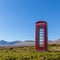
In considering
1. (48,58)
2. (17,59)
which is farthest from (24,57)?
(48,58)

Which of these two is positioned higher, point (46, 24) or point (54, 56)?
point (46, 24)

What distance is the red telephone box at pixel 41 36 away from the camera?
1755 centimetres

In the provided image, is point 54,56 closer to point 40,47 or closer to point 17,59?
point 17,59

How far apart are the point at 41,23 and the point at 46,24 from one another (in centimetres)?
49

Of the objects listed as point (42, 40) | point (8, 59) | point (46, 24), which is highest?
point (46, 24)

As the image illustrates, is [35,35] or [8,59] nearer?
[8,59]

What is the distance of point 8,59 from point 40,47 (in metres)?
5.53

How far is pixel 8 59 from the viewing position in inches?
499

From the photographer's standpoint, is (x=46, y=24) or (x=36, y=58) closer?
(x=36, y=58)

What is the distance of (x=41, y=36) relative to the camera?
17.8 metres

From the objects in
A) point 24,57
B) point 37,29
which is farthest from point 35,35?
point 24,57

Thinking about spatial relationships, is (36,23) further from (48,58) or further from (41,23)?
(48,58)

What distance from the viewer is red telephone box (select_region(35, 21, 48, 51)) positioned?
17.5 metres

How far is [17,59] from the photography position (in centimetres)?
1251
